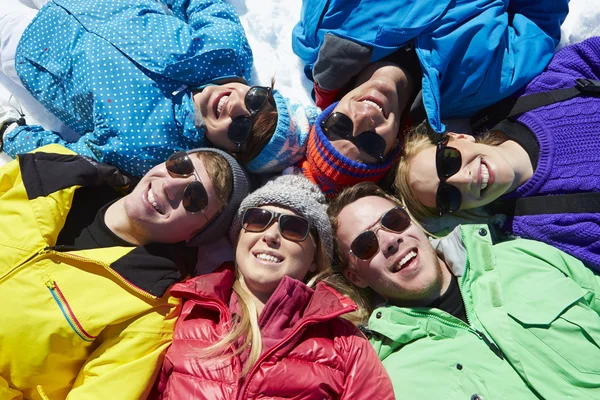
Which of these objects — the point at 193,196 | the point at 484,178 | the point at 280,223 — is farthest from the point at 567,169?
the point at 193,196

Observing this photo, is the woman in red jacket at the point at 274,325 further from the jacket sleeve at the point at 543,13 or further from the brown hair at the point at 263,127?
the jacket sleeve at the point at 543,13

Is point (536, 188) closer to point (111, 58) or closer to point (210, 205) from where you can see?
point (210, 205)

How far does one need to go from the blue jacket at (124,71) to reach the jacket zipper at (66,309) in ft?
2.59

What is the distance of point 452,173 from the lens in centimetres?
236

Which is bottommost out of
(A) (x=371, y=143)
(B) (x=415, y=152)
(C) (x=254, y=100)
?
(B) (x=415, y=152)

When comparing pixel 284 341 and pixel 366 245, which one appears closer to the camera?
pixel 284 341

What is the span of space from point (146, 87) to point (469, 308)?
2.23 m

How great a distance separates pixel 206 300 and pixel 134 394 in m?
0.55

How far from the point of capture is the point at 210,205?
2.42 metres

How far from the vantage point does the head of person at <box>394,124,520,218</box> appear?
7.70ft

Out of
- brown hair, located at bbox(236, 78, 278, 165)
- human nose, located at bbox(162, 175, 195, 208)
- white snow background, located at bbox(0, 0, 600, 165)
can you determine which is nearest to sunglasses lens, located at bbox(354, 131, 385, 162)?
brown hair, located at bbox(236, 78, 278, 165)

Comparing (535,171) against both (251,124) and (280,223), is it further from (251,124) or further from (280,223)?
(251,124)

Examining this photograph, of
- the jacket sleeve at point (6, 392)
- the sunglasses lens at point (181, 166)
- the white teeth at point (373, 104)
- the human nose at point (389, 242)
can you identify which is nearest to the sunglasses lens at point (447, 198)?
the human nose at point (389, 242)

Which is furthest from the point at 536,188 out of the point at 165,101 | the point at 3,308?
the point at 3,308
